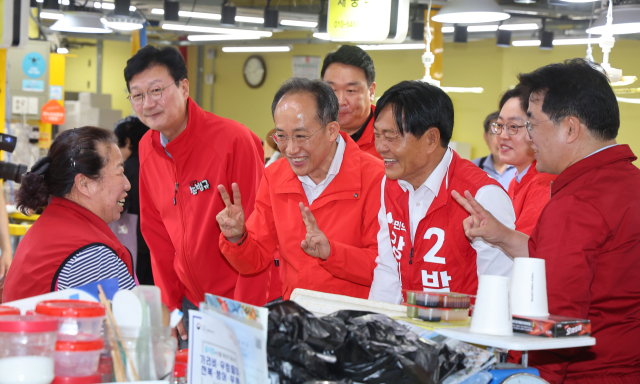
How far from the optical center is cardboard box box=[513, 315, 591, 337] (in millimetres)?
1460

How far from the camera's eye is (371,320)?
1.53m

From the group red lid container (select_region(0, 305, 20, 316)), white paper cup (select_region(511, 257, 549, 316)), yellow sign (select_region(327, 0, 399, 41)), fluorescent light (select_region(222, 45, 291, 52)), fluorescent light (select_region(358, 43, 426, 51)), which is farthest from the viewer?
fluorescent light (select_region(222, 45, 291, 52))

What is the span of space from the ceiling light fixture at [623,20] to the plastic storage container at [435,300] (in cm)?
434

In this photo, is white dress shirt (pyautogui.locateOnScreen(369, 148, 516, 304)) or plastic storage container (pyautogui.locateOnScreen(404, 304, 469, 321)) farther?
white dress shirt (pyautogui.locateOnScreen(369, 148, 516, 304))

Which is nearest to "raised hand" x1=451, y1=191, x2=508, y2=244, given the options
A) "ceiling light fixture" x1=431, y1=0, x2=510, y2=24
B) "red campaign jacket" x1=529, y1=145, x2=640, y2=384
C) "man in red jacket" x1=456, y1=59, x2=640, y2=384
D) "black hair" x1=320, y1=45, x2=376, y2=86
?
"man in red jacket" x1=456, y1=59, x2=640, y2=384

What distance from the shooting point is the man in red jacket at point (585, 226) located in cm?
176

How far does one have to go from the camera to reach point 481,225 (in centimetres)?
206

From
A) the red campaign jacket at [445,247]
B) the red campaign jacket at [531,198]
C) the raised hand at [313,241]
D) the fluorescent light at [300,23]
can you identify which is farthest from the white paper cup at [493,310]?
the fluorescent light at [300,23]

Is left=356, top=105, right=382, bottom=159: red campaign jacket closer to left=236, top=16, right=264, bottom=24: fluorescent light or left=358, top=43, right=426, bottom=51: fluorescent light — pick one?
left=358, top=43, right=426, bottom=51: fluorescent light

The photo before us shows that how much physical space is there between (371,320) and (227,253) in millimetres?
1208

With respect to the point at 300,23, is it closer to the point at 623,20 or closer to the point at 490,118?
the point at 490,118

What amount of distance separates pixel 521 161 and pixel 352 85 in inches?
40.1

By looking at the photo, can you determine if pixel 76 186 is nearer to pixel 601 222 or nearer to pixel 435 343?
pixel 435 343

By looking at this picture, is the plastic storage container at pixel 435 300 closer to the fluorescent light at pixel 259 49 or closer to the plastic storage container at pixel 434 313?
the plastic storage container at pixel 434 313
